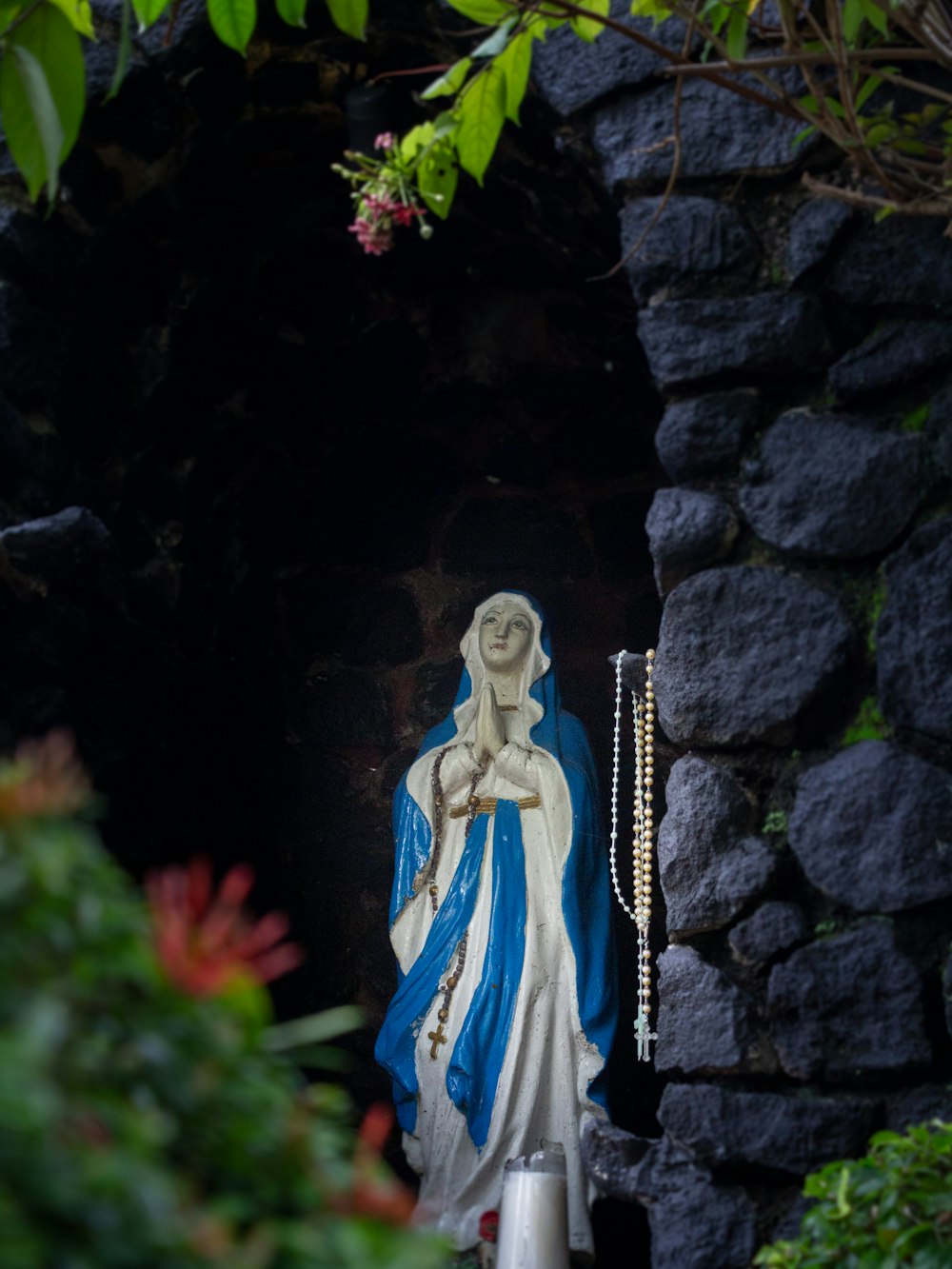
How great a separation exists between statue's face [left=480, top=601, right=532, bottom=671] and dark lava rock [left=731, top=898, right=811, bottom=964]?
1.60 m

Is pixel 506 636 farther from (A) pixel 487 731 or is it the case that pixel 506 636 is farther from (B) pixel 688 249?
(B) pixel 688 249

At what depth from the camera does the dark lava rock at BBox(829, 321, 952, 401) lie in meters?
2.28

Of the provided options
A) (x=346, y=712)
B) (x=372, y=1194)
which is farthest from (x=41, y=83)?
(x=346, y=712)

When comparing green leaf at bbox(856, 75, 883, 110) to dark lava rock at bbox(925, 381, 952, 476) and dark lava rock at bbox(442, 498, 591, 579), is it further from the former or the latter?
dark lava rock at bbox(442, 498, 591, 579)

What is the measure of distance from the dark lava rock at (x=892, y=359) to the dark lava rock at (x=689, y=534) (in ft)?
0.85

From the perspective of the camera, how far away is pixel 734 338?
2.40m

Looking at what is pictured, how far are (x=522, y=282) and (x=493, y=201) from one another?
12.7 inches

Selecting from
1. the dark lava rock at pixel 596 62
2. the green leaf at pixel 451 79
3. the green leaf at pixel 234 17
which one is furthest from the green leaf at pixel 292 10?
the dark lava rock at pixel 596 62

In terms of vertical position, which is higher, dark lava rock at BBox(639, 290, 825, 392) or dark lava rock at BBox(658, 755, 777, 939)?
dark lava rock at BBox(639, 290, 825, 392)

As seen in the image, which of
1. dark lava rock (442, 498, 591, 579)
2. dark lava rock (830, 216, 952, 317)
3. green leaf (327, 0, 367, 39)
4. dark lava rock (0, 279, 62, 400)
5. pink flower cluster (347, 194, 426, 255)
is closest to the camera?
green leaf (327, 0, 367, 39)

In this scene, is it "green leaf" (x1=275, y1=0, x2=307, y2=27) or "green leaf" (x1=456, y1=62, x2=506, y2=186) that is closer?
"green leaf" (x1=275, y1=0, x2=307, y2=27)

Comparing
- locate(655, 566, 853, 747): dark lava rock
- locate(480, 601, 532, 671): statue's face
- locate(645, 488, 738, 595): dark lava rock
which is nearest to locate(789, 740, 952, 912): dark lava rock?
locate(655, 566, 853, 747): dark lava rock

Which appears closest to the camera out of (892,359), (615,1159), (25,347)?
(615,1159)

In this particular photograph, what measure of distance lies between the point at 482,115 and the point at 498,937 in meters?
1.72
